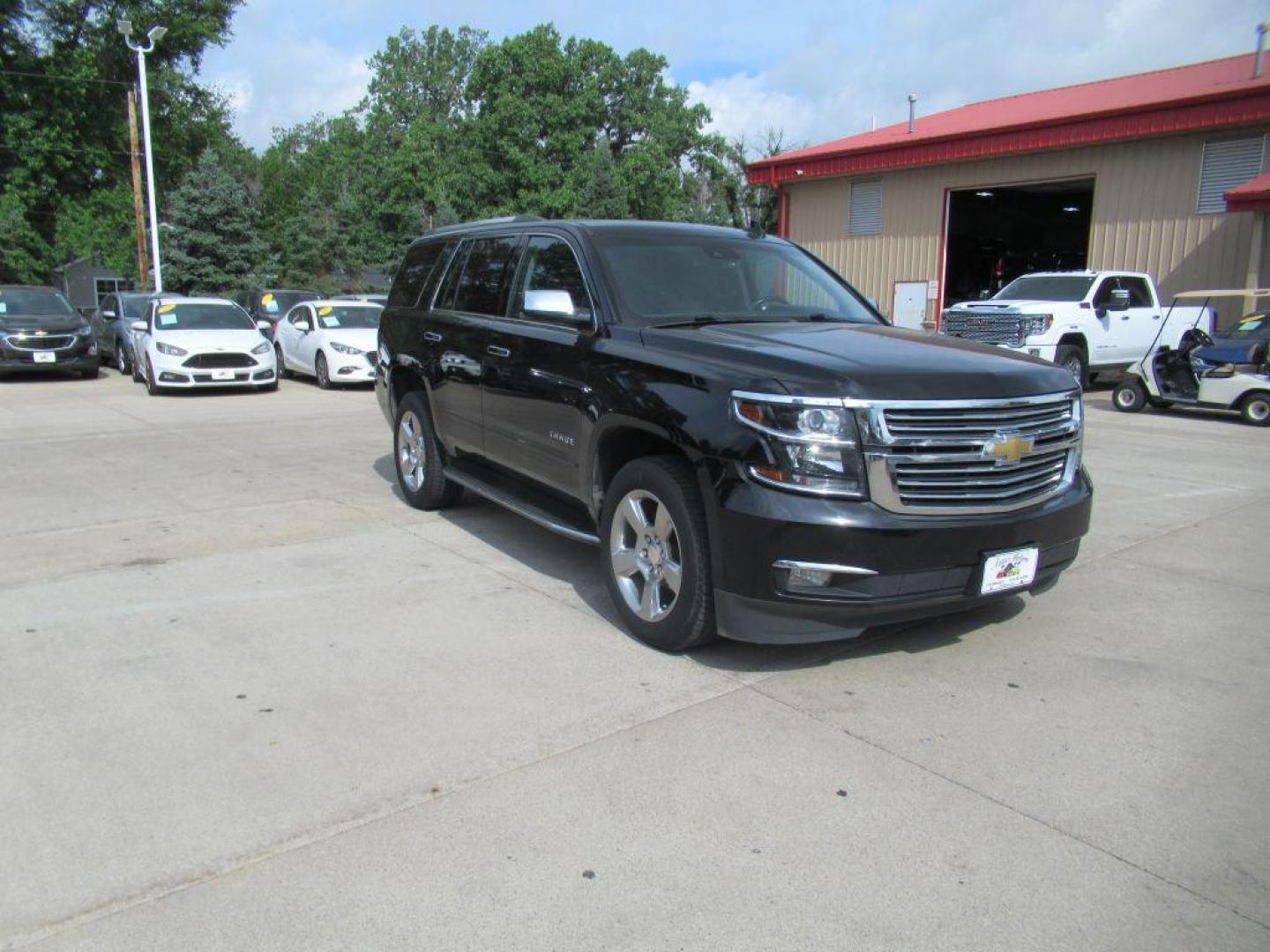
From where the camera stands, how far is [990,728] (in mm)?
3799

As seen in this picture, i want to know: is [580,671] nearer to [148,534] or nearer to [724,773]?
[724,773]

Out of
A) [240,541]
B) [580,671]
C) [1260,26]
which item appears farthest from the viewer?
[1260,26]

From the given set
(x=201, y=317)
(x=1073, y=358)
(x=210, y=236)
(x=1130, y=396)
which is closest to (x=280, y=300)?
(x=201, y=317)

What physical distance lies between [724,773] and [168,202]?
163 ft

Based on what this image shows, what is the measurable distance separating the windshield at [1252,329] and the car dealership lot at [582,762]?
836 cm

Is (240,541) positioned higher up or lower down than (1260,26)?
lower down


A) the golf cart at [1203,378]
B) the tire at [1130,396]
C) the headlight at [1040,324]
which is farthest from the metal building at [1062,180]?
the golf cart at [1203,378]

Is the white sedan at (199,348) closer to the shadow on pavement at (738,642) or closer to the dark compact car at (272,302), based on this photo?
the dark compact car at (272,302)

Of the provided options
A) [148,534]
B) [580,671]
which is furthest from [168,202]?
[580,671]

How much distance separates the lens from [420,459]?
7.22 meters

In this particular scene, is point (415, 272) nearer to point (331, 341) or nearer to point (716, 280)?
point (716, 280)

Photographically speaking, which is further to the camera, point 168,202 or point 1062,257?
point 168,202

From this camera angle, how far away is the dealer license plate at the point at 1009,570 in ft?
13.3

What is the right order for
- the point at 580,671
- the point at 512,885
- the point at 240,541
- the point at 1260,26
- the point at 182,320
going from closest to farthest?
the point at 512,885, the point at 580,671, the point at 240,541, the point at 182,320, the point at 1260,26
